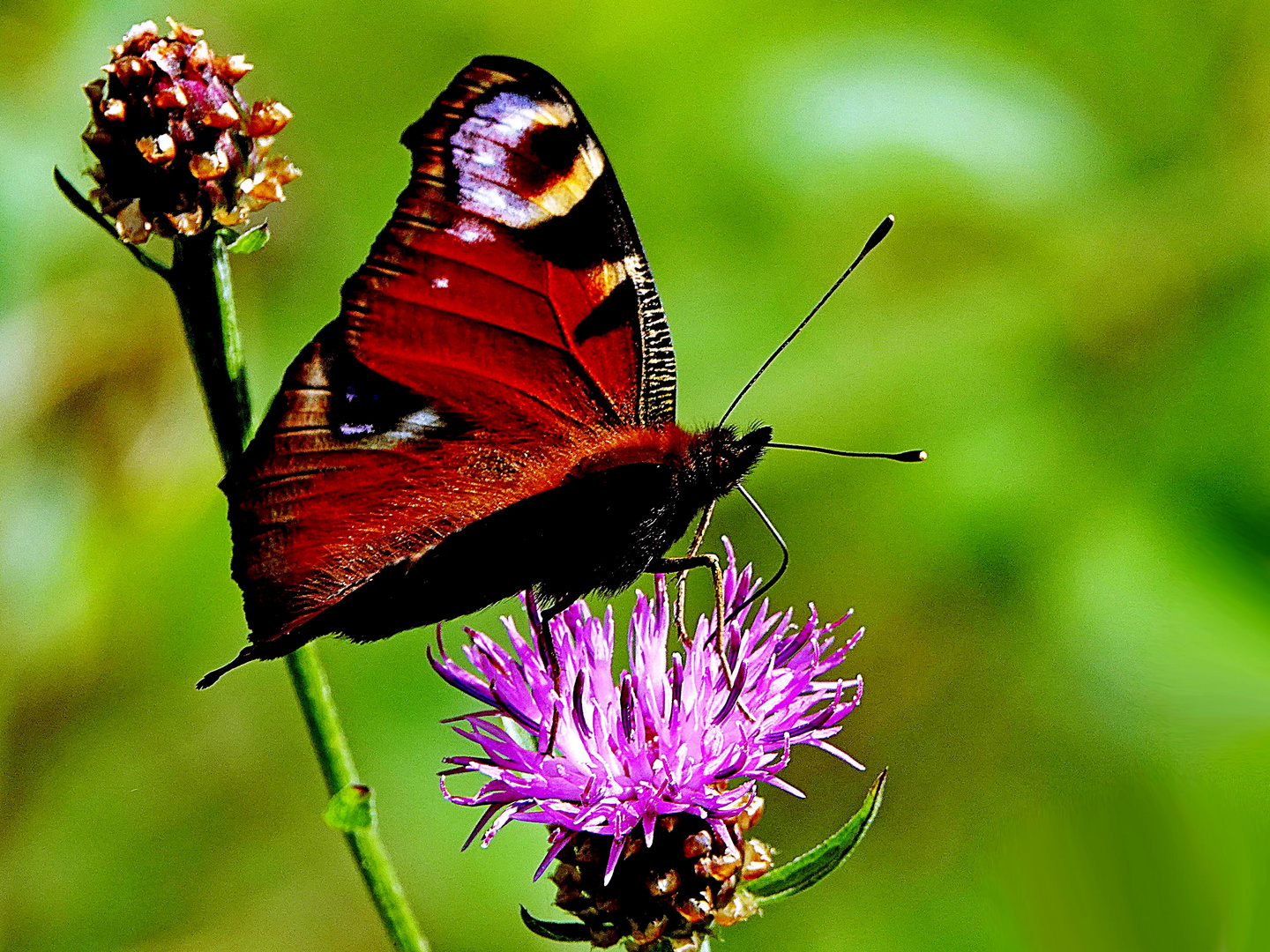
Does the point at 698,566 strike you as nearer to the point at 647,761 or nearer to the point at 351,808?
the point at 647,761

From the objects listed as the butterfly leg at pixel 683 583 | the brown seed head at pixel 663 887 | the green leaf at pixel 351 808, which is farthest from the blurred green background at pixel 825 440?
the green leaf at pixel 351 808

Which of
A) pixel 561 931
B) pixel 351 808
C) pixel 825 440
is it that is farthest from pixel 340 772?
pixel 825 440

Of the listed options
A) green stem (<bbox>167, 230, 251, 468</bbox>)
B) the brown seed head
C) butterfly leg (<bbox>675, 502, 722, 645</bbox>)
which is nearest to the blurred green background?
the brown seed head

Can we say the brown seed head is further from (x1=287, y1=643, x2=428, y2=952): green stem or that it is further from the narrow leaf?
the narrow leaf

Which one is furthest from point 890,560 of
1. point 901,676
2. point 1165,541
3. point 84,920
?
point 84,920

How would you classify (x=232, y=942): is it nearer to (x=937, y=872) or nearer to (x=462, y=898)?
(x=462, y=898)
